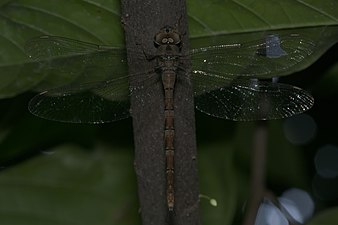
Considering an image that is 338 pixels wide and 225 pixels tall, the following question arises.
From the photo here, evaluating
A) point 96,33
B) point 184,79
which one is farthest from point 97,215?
point 184,79

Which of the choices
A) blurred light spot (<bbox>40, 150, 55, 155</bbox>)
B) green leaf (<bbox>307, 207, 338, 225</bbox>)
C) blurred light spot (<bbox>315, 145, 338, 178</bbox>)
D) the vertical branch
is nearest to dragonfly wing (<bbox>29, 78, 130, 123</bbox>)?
blurred light spot (<bbox>40, 150, 55, 155</bbox>)

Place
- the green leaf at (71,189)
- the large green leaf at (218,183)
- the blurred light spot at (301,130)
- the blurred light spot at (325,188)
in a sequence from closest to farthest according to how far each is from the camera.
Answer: the large green leaf at (218,183), the green leaf at (71,189), the blurred light spot at (301,130), the blurred light spot at (325,188)

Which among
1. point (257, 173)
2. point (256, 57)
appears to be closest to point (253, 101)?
point (256, 57)

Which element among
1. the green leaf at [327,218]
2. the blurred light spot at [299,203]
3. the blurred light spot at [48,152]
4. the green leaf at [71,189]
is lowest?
the blurred light spot at [299,203]

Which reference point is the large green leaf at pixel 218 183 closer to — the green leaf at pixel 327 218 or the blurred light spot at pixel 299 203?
the green leaf at pixel 327 218

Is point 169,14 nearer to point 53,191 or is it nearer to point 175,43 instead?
point 175,43

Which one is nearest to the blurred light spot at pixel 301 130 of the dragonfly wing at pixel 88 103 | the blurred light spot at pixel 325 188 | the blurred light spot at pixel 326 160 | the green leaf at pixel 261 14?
the blurred light spot at pixel 326 160
